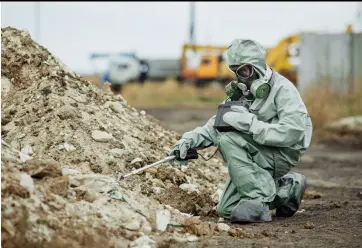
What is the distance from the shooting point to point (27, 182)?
643 cm

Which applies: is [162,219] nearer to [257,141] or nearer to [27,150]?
[257,141]

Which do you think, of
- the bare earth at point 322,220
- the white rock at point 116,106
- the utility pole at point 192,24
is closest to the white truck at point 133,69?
the utility pole at point 192,24

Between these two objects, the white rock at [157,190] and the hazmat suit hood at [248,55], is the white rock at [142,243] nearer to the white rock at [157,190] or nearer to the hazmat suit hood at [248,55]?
the white rock at [157,190]

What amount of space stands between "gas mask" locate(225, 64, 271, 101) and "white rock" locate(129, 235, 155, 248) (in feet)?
Result: 5.63

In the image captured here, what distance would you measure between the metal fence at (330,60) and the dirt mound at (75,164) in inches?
447

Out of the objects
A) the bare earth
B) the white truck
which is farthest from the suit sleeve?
the white truck

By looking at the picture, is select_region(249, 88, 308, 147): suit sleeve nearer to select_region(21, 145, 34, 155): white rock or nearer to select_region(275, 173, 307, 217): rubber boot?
select_region(275, 173, 307, 217): rubber boot

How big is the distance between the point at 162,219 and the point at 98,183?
1.85 feet

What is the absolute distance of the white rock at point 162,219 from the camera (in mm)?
6957

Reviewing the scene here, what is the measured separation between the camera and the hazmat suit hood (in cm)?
779

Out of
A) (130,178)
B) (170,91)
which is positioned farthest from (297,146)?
(170,91)

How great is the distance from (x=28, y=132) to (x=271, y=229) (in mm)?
2440

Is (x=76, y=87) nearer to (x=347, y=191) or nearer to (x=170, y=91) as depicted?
(x=347, y=191)

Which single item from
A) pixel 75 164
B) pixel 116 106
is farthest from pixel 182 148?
pixel 116 106
